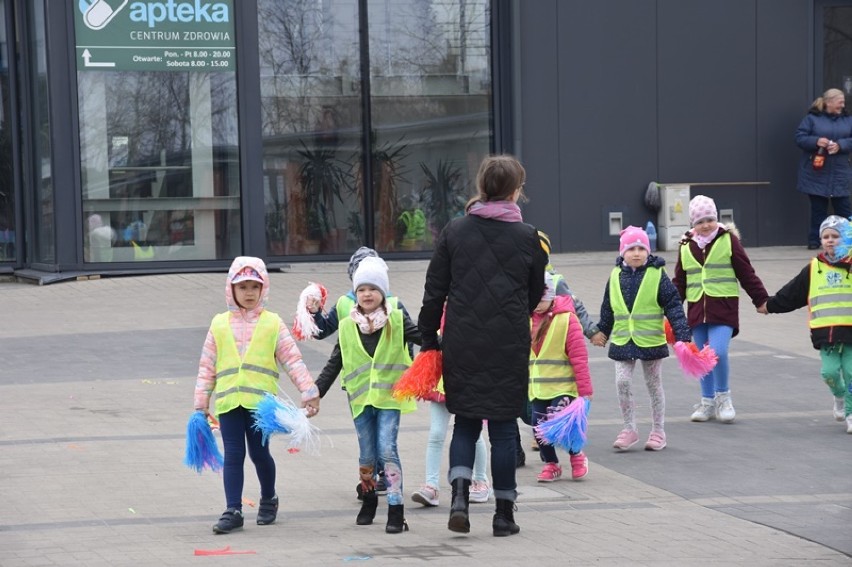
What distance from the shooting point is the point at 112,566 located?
6105 mm

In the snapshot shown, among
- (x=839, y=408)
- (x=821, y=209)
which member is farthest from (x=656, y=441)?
(x=821, y=209)

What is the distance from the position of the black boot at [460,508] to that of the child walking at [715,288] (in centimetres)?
362

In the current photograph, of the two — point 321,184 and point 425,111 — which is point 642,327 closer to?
point 321,184

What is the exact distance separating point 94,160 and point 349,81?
136 inches

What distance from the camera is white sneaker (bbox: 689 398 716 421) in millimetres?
10016

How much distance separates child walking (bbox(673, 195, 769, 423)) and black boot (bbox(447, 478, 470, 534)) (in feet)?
11.9

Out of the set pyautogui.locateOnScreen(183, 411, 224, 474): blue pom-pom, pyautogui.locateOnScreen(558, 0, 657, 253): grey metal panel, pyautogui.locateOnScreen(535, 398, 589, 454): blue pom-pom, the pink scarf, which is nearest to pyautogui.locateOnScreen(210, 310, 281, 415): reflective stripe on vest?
pyautogui.locateOnScreen(183, 411, 224, 474): blue pom-pom

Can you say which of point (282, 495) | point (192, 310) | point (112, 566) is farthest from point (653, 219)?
point (112, 566)

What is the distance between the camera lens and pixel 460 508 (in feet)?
22.0

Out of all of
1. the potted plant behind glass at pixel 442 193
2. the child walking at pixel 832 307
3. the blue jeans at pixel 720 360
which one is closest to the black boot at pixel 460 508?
the blue jeans at pixel 720 360

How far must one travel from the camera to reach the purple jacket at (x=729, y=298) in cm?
993

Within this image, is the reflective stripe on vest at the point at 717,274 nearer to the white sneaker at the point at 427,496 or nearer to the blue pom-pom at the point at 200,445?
the white sneaker at the point at 427,496

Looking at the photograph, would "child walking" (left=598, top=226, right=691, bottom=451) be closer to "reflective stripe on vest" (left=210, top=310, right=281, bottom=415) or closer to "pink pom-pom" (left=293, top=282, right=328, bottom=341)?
"pink pom-pom" (left=293, top=282, right=328, bottom=341)

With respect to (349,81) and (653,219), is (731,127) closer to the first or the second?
(653,219)
